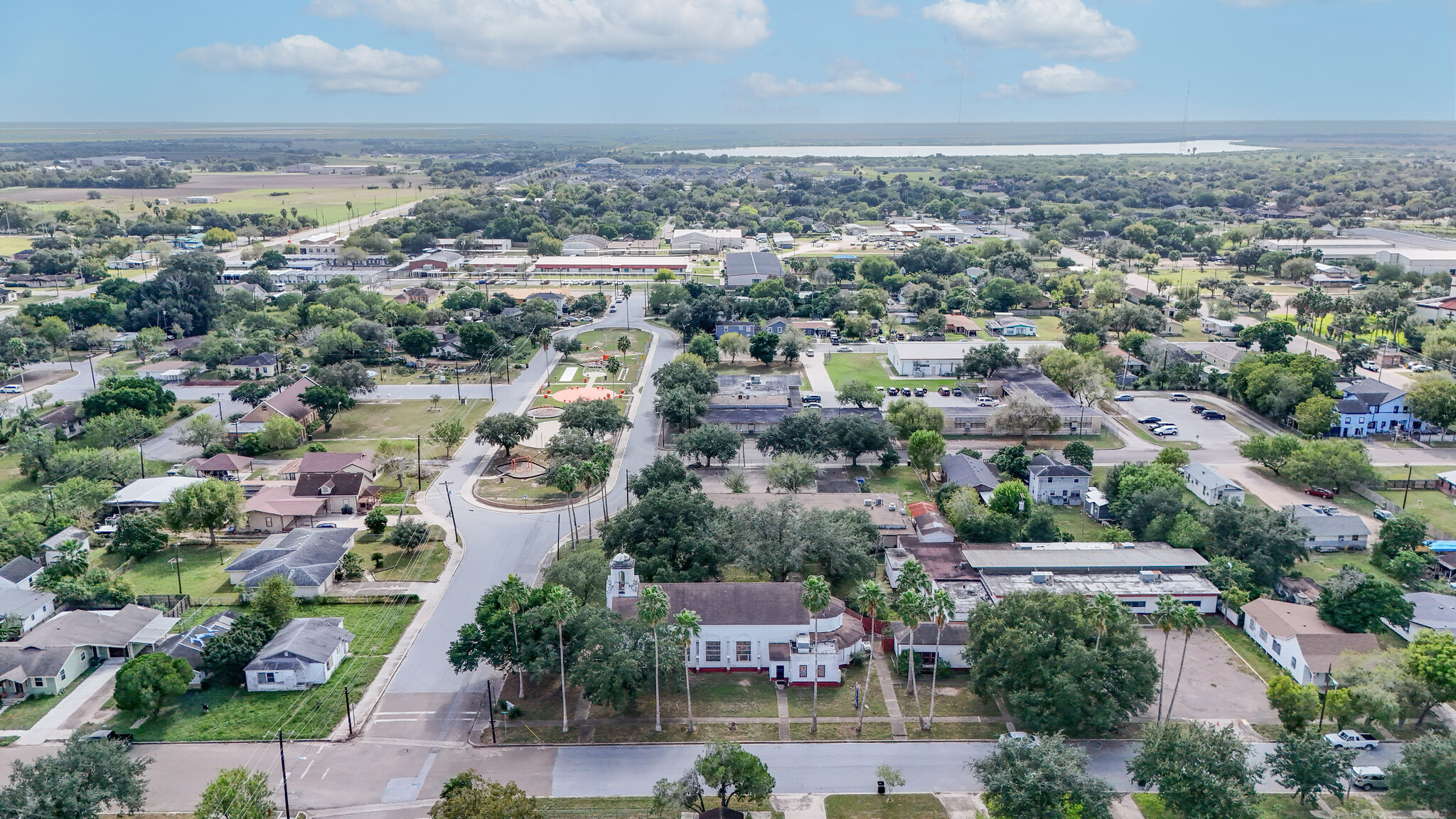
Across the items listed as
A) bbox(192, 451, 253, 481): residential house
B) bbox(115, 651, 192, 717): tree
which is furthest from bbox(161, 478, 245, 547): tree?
bbox(115, 651, 192, 717): tree

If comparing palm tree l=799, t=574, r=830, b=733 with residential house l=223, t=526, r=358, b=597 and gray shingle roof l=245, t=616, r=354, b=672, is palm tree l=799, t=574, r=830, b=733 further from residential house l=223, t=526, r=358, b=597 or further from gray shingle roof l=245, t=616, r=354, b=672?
residential house l=223, t=526, r=358, b=597

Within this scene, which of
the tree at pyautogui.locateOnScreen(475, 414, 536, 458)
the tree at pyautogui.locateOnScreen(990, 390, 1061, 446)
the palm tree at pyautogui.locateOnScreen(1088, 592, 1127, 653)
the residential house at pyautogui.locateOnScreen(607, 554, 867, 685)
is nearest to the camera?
the palm tree at pyautogui.locateOnScreen(1088, 592, 1127, 653)

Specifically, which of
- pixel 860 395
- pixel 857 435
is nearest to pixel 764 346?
pixel 860 395

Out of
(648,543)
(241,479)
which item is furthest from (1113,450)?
(241,479)

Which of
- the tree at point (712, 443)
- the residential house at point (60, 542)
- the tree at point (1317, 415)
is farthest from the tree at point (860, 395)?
the residential house at point (60, 542)

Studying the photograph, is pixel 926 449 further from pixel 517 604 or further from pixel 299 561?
pixel 299 561

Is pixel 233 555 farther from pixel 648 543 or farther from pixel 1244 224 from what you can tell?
pixel 1244 224
